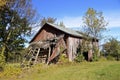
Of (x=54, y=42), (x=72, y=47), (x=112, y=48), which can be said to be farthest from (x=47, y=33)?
(x=112, y=48)

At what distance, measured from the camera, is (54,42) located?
35562 mm

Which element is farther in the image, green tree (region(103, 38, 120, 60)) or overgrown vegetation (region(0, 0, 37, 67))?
green tree (region(103, 38, 120, 60))

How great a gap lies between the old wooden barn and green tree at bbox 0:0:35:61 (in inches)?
133

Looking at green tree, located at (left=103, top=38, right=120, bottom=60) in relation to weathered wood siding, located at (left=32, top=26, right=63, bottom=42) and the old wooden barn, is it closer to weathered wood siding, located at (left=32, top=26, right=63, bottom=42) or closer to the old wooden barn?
the old wooden barn

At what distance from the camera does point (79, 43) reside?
4019 centimetres

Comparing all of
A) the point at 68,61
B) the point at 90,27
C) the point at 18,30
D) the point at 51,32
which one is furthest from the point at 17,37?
the point at 90,27

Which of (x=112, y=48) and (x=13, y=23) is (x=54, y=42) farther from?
(x=112, y=48)

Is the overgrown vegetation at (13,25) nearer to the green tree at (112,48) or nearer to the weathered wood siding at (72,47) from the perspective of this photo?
the weathered wood siding at (72,47)

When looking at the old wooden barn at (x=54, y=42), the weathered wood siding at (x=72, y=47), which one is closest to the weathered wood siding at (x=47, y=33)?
the old wooden barn at (x=54, y=42)

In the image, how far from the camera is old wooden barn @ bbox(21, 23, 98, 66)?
35.5 metres

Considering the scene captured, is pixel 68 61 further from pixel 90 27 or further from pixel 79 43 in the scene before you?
pixel 90 27

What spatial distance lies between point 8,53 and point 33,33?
247 inches

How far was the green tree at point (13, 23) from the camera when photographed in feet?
107

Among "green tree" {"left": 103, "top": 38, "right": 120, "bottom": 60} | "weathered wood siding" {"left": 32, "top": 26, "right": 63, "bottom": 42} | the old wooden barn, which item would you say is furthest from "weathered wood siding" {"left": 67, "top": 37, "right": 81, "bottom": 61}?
"green tree" {"left": 103, "top": 38, "right": 120, "bottom": 60}
